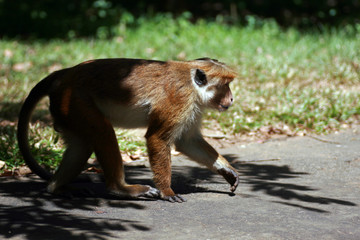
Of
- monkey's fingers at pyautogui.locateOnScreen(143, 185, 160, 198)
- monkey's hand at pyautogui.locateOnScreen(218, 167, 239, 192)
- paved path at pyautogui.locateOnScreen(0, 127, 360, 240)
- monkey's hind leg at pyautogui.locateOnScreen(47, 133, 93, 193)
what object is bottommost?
paved path at pyautogui.locateOnScreen(0, 127, 360, 240)

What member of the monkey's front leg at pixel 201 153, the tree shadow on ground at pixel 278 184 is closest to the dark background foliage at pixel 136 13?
the tree shadow on ground at pixel 278 184

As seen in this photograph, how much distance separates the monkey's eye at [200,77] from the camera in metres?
5.01

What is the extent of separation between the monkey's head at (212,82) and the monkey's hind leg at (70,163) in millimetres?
1089

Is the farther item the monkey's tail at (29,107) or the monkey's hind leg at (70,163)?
the monkey's tail at (29,107)

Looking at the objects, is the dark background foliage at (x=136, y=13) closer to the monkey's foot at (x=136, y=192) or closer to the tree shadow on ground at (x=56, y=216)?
the tree shadow on ground at (x=56, y=216)

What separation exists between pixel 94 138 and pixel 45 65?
5.68 m

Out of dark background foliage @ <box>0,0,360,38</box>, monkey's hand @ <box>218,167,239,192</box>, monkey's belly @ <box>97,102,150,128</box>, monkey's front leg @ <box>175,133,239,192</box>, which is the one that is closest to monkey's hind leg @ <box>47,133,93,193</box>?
monkey's belly @ <box>97,102,150,128</box>

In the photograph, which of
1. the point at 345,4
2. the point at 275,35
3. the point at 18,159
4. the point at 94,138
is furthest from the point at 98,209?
the point at 345,4

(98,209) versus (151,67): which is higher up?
(151,67)

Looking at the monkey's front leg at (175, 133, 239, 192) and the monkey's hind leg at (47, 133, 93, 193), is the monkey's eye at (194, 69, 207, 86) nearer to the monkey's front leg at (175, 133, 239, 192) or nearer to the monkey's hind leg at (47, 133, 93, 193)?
the monkey's front leg at (175, 133, 239, 192)

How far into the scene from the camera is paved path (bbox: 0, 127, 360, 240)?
387cm

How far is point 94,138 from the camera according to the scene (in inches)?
183

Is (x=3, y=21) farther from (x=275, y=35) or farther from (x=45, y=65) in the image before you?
(x=275, y=35)

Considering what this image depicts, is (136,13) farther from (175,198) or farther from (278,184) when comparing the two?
(175,198)
